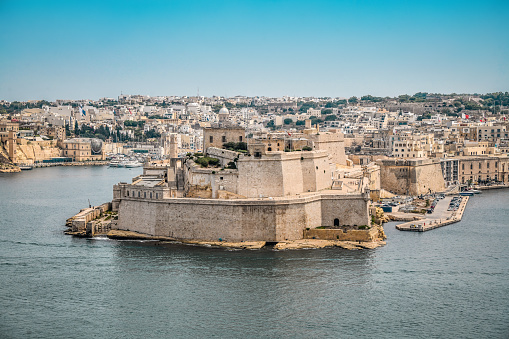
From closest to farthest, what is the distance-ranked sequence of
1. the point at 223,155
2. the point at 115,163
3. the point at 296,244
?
1. the point at 296,244
2. the point at 223,155
3. the point at 115,163

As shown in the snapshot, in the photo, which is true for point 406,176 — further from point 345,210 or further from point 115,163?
point 115,163

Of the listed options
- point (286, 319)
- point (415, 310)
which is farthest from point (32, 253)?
point (415, 310)

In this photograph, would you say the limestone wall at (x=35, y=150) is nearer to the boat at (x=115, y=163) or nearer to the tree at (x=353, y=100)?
the boat at (x=115, y=163)

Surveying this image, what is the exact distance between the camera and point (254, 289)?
22.0 m

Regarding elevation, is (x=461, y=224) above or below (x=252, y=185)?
below

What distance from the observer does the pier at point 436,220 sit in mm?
30469

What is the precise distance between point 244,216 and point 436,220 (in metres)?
9.70

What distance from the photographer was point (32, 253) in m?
26.3

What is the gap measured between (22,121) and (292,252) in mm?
67732

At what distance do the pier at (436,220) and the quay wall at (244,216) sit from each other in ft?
12.1

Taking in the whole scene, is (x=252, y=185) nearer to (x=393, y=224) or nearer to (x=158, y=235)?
(x=158, y=235)

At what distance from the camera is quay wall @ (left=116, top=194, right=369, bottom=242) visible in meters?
26.5

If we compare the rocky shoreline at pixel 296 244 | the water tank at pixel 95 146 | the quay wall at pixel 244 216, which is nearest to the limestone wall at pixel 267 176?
the quay wall at pixel 244 216

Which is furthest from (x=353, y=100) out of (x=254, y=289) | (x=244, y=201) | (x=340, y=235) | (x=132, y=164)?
(x=254, y=289)
